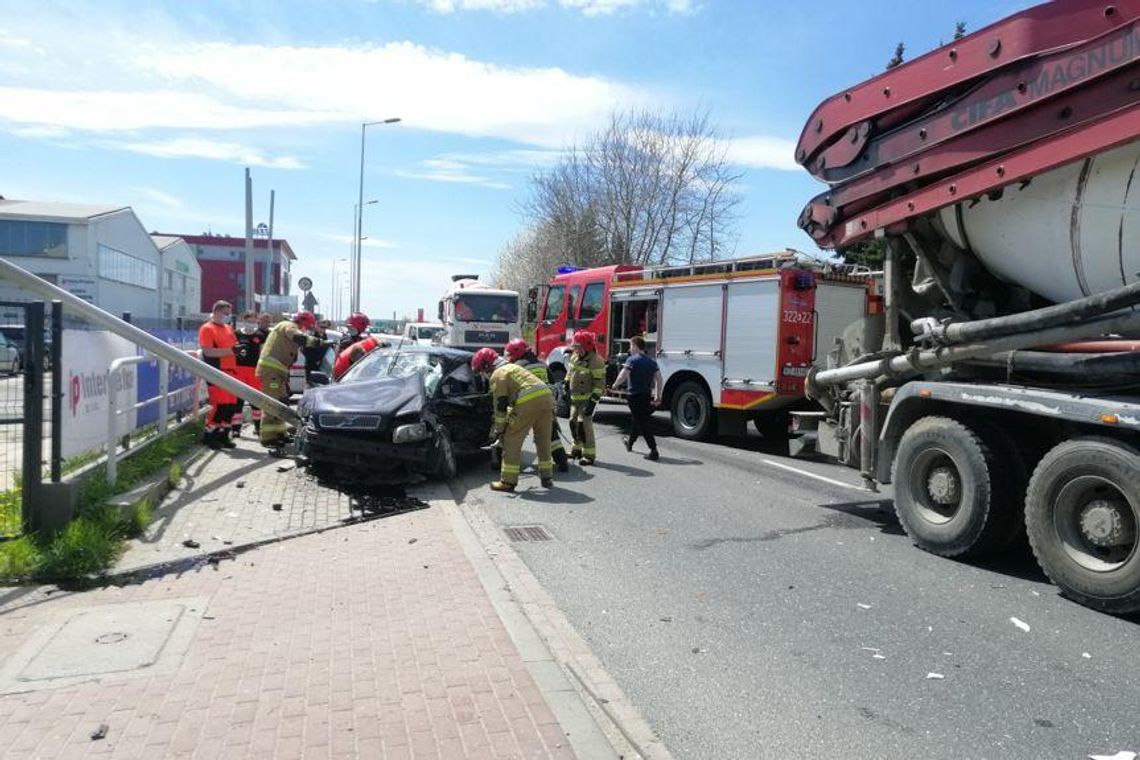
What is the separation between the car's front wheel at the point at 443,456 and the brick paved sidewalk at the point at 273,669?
2.76 metres

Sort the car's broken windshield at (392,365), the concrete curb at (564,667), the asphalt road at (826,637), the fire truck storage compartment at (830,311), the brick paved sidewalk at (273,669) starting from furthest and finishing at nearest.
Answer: the fire truck storage compartment at (830,311) → the car's broken windshield at (392,365) → the asphalt road at (826,637) → the concrete curb at (564,667) → the brick paved sidewalk at (273,669)

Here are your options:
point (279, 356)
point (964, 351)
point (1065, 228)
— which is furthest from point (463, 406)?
point (1065, 228)

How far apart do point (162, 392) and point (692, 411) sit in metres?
7.05

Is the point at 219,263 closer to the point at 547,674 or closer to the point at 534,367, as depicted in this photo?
the point at 534,367

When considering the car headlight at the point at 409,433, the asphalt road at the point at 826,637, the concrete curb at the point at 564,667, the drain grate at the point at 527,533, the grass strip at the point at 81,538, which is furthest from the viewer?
the car headlight at the point at 409,433

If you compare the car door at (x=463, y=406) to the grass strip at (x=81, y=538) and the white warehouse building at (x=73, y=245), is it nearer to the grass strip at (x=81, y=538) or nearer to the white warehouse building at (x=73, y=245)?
the grass strip at (x=81, y=538)

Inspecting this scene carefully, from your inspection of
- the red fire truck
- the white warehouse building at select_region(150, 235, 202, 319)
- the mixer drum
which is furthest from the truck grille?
the white warehouse building at select_region(150, 235, 202, 319)

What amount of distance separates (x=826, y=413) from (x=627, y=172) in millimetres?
24242

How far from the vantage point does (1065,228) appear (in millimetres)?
5535

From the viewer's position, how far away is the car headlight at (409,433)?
26.5ft

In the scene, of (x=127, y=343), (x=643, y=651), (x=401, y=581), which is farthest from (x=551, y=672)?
(x=127, y=343)

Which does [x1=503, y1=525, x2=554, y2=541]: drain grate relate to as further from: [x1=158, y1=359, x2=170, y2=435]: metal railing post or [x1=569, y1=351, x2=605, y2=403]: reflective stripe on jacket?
[x1=158, y1=359, x2=170, y2=435]: metal railing post

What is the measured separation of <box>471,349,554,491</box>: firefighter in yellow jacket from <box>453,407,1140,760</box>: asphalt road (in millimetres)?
675

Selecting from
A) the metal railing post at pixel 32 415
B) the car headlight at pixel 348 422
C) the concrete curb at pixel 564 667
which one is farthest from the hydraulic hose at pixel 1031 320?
the metal railing post at pixel 32 415
